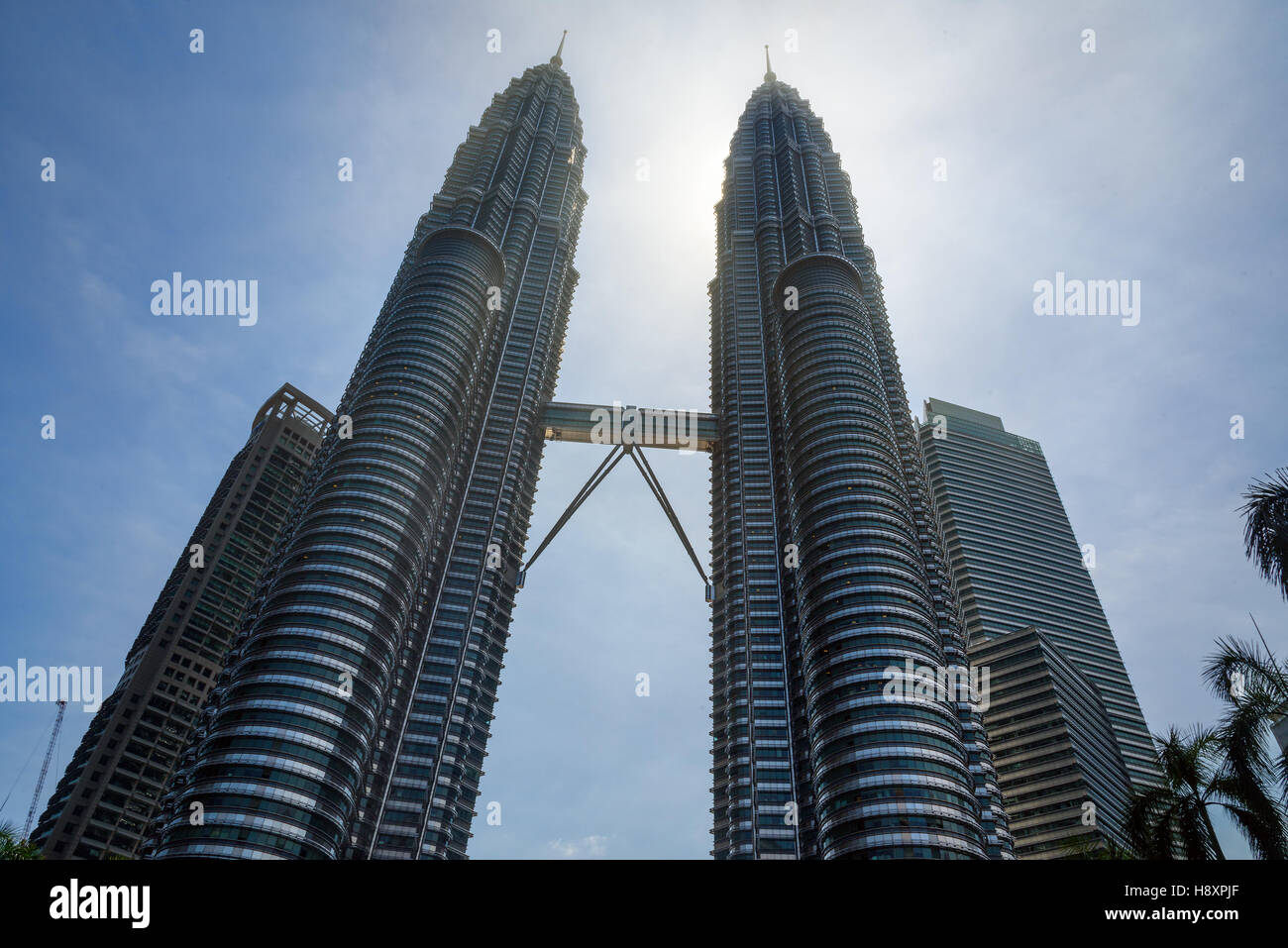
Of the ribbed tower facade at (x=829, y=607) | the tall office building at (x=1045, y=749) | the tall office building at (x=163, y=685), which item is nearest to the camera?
the ribbed tower facade at (x=829, y=607)

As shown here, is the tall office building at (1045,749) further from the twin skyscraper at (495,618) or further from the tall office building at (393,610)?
the tall office building at (393,610)

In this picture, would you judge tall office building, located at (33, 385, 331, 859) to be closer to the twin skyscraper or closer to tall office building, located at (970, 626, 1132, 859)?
the twin skyscraper

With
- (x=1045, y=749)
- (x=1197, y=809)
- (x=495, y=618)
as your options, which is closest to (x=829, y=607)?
(x=495, y=618)

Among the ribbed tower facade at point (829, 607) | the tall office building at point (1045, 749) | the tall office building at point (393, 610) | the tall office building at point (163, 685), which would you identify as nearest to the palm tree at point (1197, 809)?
the ribbed tower facade at point (829, 607)

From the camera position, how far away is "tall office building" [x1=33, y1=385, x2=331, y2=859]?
5679 inches

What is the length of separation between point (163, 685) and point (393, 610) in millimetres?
74002

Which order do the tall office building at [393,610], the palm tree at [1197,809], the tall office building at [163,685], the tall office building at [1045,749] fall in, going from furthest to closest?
the tall office building at [1045,749] → the tall office building at [163,685] → the tall office building at [393,610] → the palm tree at [1197,809]

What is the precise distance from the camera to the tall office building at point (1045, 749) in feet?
491

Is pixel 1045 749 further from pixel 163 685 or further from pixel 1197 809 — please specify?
pixel 163 685

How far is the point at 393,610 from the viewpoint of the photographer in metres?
122

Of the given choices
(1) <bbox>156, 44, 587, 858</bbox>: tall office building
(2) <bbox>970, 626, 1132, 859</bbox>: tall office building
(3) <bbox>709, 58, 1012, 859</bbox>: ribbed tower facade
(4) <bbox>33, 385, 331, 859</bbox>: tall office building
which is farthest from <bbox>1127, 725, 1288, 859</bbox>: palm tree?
(4) <bbox>33, 385, 331, 859</bbox>: tall office building

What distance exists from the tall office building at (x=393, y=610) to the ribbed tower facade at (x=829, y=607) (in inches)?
1809
